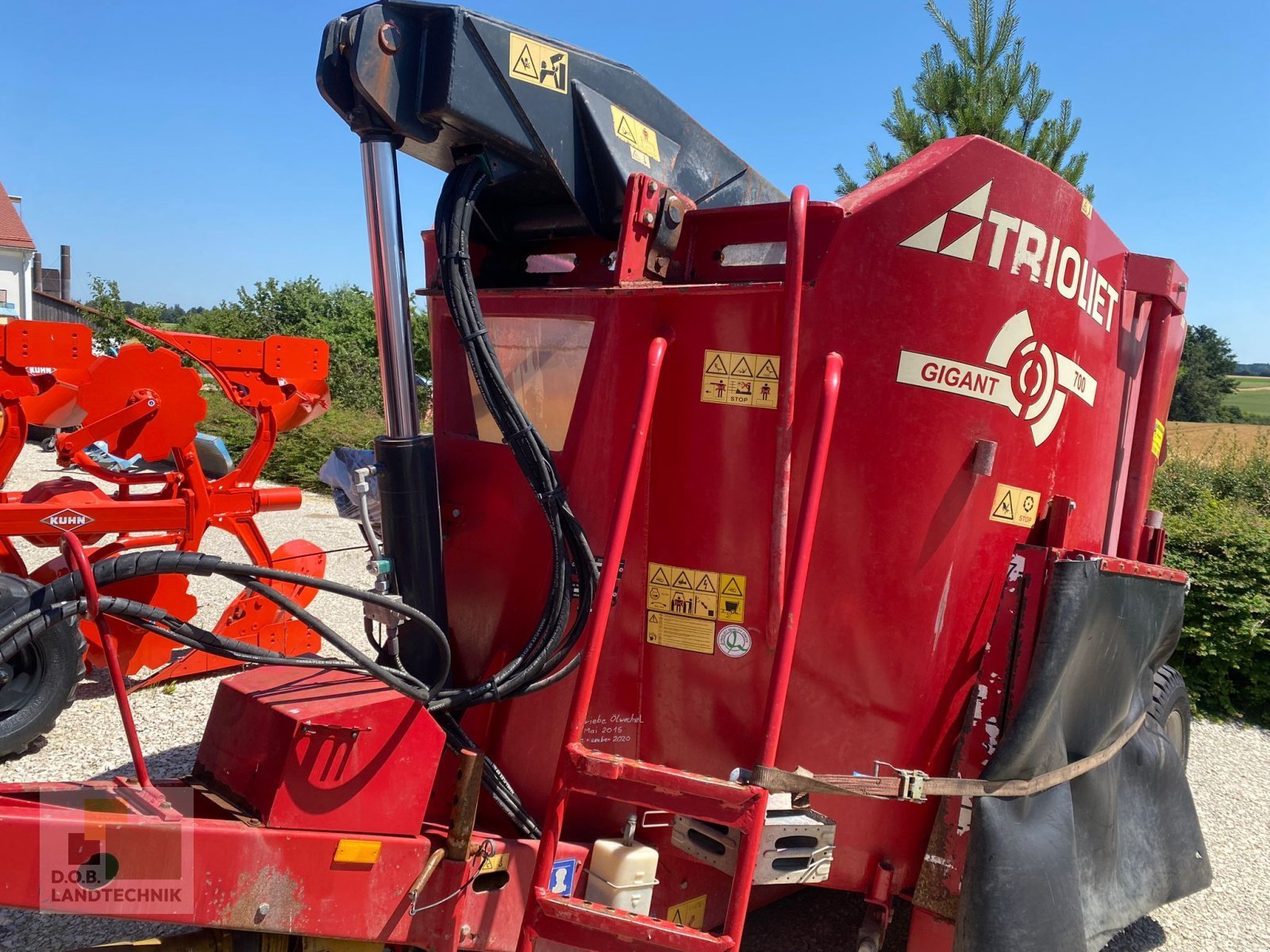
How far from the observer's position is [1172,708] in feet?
12.7

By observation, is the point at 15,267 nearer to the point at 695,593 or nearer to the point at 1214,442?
the point at 1214,442

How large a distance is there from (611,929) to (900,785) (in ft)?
2.65

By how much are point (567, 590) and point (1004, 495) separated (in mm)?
1203

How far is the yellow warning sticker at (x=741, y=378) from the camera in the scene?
2.24 meters

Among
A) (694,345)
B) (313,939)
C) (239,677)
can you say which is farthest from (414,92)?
(313,939)

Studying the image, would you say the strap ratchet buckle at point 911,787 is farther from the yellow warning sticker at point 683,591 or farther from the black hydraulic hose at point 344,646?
the black hydraulic hose at point 344,646

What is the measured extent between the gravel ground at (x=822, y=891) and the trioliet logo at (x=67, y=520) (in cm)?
112

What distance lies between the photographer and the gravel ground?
3.19 metres

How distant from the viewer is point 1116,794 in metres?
3.05

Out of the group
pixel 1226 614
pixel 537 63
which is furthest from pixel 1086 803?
pixel 1226 614

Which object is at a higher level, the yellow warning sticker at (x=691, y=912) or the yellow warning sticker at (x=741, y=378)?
the yellow warning sticker at (x=741, y=378)

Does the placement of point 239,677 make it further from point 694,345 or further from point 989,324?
point 989,324

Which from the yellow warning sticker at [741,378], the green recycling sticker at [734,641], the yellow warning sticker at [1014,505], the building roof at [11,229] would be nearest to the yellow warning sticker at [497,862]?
the green recycling sticker at [734,641]

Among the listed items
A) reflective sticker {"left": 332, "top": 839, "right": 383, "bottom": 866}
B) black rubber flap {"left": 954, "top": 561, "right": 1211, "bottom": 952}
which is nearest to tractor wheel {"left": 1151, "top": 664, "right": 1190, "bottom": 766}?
black rubber flap {"left": 954, "top": 561, "right": 1211, "bottom": 952}
